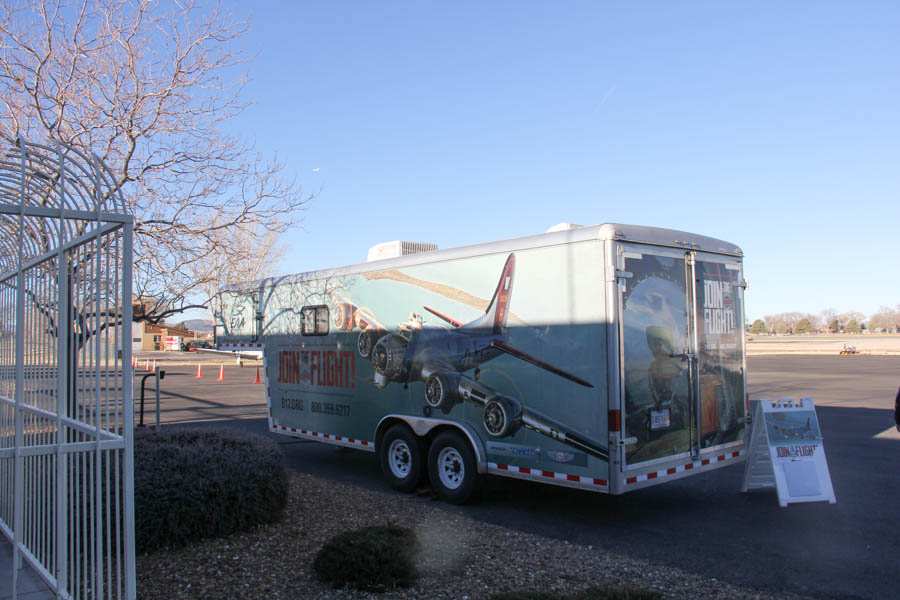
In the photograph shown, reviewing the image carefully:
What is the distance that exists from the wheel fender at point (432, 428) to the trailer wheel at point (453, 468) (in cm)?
11

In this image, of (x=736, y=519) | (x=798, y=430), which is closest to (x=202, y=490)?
(x=736, y=519)

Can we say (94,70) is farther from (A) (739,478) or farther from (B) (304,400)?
(A) (739,478)

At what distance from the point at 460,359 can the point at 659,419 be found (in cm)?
224

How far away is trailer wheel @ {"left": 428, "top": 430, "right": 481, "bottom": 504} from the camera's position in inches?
298

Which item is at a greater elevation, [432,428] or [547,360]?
[547,360]

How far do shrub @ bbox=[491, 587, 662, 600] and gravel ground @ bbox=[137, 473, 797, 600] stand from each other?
0.34 m

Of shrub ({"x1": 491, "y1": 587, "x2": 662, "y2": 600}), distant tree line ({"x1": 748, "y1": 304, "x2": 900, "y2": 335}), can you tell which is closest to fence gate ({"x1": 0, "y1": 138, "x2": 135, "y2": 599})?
shrub ({"x1": 491, "y1": 587, "x2": 662, "y2": 600})

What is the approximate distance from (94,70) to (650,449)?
8118 mm

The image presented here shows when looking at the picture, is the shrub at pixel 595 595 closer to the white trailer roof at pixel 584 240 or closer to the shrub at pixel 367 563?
the shrub at pixel 367 563

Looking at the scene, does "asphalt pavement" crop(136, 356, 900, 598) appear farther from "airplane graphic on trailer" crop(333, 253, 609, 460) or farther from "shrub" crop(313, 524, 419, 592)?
"shrub" crop(313, 524, 419, 592)

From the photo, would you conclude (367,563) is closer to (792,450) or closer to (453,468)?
(453,468)

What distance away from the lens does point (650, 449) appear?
6.65m

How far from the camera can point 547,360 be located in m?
6.89

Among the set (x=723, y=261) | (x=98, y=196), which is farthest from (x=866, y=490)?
(x=98, y=196)
